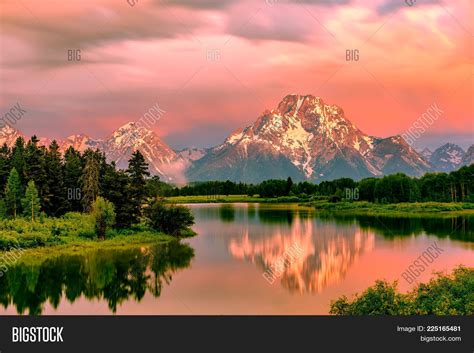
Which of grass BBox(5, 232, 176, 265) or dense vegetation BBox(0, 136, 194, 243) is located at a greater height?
dense vegetation BBox(0, 136, 194, 243)

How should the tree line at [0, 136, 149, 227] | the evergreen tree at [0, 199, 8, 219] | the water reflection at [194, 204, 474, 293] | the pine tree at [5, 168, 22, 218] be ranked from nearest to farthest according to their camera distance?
the water reflection at [194, 204, 474, 293] < the pine tree at [5, 168, 22, 218] < the evergreen tree at [0, 199, 8, 219] < the tree line at [0, 136, 149, 227]

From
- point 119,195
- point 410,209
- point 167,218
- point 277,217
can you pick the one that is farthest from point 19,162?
point 410,209

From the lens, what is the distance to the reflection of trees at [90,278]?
36.3 meters

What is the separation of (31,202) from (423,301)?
1852 inches

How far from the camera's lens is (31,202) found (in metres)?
61.1

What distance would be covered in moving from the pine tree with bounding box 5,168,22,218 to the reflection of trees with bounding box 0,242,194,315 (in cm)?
1500

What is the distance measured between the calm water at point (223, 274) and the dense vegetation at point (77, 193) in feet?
21.5

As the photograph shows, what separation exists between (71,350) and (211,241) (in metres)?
46.6

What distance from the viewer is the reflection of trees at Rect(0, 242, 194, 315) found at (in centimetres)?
3632

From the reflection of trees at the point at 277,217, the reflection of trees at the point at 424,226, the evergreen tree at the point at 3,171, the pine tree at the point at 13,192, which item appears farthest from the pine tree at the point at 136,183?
the reflection of trees at the point at 424,226

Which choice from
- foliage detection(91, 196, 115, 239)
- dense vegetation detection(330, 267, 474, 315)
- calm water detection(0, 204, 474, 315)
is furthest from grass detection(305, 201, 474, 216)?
dense vegetation detection(330, 267, 474, 315)

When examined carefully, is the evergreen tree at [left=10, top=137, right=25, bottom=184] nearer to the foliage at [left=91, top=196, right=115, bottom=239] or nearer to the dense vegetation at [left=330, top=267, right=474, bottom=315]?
the foliage at [left=91, top=196, right=115, bottom=239]

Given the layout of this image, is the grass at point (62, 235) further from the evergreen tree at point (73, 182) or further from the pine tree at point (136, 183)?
the evergreen tree at point (73, 182)

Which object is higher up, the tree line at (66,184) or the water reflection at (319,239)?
the tree line at (66,184)
